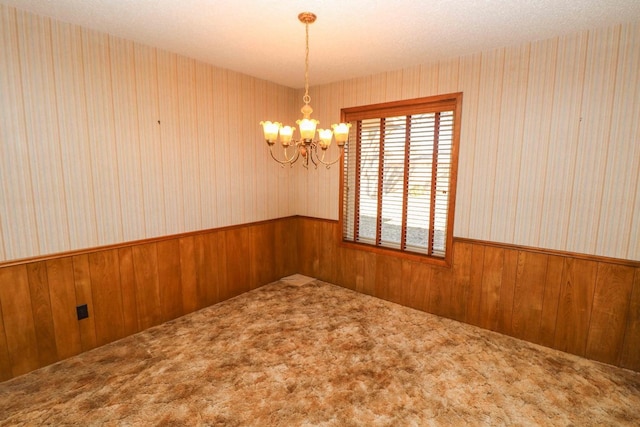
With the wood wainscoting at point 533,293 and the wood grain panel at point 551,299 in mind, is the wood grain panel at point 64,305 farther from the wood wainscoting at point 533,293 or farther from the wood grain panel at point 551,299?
the wood grain panel at point 551,299

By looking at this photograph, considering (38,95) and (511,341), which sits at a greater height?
(38,95)

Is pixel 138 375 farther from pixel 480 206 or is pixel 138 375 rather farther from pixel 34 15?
pixel 480 206

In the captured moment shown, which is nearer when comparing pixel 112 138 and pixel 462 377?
pixel 462 377

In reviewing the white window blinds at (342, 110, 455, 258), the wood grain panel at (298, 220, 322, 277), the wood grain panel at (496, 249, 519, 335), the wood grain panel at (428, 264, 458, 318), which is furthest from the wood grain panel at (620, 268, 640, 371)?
the wood grain panel at (298, 220, 322, 277)

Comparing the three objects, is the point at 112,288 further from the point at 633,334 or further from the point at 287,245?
the point at 633,334

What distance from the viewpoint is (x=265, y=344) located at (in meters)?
2.94

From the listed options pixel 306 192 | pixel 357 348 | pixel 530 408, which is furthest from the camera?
pixel 306 192

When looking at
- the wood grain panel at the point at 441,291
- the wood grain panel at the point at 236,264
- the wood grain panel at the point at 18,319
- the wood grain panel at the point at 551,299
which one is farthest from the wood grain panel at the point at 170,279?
the wood grain panel at the point at 551,299

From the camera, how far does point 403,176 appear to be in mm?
3746

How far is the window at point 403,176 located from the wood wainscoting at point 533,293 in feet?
0.82

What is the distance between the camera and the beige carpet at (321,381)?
208 centimetres

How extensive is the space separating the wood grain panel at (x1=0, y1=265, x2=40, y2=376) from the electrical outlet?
297 millimetres

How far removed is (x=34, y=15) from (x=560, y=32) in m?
4.14

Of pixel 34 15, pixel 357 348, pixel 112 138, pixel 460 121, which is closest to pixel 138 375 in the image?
pixel 357 348
